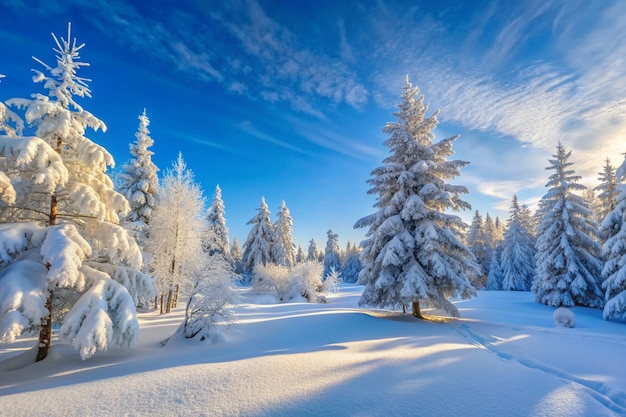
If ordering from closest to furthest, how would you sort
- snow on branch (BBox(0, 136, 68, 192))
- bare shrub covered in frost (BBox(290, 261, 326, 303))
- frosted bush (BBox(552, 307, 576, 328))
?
snow on branch (BBox(0, 136, 68, 192))
frosted bush (BBox(552, 307, 576, 328))
bare shrub covered in frost (BBox(290, 261, 326, 303))

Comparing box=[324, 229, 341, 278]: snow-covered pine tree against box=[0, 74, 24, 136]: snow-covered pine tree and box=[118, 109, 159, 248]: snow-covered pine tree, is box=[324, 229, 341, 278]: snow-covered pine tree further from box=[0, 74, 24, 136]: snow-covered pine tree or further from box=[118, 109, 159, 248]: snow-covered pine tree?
box=[0, 74, 24, 136]: snow-covered pine tree

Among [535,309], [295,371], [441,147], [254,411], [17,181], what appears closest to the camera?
[254,411]

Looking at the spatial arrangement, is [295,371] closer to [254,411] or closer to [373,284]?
[254,411]

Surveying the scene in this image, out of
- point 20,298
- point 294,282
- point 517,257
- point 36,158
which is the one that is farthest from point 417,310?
point 517,257

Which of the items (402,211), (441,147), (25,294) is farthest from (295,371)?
(441,147)

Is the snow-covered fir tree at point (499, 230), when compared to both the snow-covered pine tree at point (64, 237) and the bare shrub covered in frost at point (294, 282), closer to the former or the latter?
the bare shrub covered in frost at point (294, 282)

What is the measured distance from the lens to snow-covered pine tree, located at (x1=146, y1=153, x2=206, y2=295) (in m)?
17.3

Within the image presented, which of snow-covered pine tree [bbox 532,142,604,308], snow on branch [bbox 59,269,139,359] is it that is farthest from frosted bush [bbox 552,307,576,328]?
snow on branch [bbox 59,269,139,359]

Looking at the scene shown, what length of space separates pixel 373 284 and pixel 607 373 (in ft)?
26.3

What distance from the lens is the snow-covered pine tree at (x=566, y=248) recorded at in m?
19.8

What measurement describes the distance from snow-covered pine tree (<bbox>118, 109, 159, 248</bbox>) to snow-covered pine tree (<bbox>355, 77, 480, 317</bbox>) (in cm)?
1530

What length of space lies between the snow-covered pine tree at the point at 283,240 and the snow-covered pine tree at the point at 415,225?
27153 mm

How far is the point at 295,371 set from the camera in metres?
6.11

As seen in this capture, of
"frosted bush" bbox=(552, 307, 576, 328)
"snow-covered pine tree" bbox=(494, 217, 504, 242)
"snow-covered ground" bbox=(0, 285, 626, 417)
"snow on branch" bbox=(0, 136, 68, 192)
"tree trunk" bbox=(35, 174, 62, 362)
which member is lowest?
"frosted bush" bbox=(552, 307, 576, 328)
